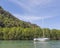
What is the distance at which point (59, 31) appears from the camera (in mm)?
146500

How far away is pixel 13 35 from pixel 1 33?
878cm

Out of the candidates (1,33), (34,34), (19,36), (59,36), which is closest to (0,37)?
(1,33)

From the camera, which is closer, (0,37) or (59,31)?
(0,37)

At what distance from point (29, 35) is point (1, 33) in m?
18.9

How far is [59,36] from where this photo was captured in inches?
5620

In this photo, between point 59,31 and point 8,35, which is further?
point 59,31

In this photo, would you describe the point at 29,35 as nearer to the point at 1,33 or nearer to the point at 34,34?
the point at 34,34

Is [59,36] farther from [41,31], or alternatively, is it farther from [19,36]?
[19,36]

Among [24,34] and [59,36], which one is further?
[59,36]

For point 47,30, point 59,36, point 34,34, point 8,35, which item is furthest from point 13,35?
point 59,36

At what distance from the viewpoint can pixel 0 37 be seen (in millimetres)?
130375

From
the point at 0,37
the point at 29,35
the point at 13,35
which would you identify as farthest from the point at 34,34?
the point at 0,37

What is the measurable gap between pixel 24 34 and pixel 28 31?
4139mm

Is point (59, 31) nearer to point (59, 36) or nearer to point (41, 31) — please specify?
point (59, 36)
